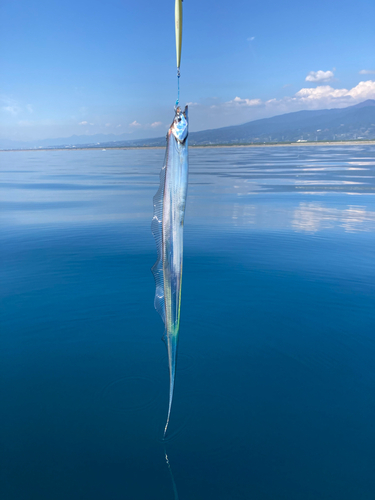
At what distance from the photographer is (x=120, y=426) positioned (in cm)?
531

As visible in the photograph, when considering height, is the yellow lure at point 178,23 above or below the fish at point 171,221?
above

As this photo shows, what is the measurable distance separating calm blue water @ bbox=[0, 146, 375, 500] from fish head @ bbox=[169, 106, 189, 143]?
400 cm

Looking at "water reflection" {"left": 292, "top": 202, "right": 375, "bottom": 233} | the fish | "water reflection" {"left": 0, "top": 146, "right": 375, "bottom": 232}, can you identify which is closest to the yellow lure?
the fish

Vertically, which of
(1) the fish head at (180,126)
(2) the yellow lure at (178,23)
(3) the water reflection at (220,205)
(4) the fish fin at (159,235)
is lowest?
(3) the water reflection at (220,205)

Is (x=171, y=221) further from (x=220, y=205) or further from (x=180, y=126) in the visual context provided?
(x=220, y=205)

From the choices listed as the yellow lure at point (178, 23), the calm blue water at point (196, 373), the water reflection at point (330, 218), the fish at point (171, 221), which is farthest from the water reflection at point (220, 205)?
the yellow lure at point (178, 23)

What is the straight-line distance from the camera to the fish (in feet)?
8.51

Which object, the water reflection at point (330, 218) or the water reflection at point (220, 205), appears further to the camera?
the water reflection at point (220, 205)

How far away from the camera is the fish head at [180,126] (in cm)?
255

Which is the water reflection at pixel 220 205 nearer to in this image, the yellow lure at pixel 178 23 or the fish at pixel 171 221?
the fish at pixel 171 221

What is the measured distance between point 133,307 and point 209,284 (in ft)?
7.72

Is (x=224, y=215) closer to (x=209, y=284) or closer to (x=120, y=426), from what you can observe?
(x=209, y=284)

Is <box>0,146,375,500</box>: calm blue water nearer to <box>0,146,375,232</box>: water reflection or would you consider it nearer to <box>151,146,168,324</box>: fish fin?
<box>151,146,168,324</box>: fish fin

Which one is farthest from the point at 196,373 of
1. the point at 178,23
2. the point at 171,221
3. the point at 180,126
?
the point at 178,23
